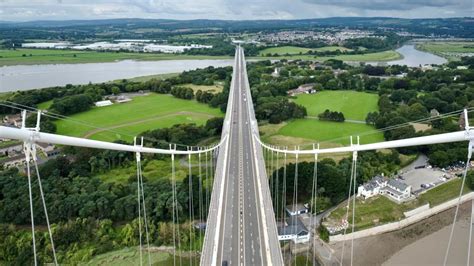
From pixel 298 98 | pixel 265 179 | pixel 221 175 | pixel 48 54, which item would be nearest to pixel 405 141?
pixel 265 179

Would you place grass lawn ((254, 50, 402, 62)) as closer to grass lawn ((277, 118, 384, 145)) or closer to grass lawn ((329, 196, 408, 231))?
grass lawn ((277, 118, 384, 145))

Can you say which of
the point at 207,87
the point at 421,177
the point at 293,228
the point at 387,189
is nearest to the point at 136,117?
the point at 207,87

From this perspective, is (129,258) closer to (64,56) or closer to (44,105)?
(44,105)

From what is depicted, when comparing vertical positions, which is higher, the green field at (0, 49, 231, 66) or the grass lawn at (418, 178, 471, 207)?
the green field at (0, 49, 231, 66)

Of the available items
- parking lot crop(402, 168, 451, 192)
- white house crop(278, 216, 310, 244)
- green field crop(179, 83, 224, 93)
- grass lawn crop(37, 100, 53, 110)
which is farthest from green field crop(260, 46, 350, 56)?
white house crop(278, 216, 310, 244)

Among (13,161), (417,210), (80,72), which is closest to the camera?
(417,210)

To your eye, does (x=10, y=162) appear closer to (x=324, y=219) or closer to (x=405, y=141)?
(x=324, y=219)
